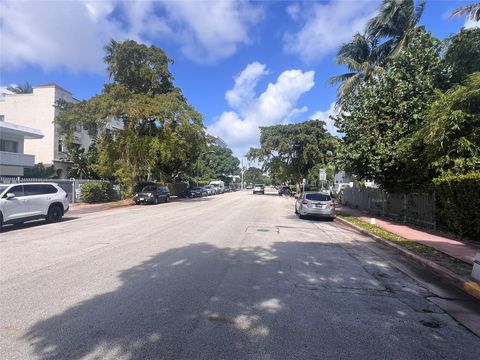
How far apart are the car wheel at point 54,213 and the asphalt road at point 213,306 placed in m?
6.54

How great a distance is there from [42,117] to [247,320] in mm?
45188

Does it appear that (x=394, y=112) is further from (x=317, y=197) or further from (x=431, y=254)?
(x=431, y=254)

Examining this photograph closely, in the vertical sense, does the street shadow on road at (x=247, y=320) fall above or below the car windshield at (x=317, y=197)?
below

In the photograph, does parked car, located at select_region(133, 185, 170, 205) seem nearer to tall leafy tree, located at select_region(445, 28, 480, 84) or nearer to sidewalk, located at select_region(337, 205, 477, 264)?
sidewalk, located at select_region(337, 205, 477, 264)

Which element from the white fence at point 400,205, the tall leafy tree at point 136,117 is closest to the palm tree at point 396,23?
the white fence at point 400,205

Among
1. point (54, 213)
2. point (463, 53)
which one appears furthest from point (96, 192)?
point (463, 53)

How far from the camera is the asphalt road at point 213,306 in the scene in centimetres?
407

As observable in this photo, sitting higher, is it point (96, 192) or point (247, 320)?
point (96, 192)

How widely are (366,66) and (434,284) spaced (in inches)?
857

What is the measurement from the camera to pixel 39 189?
1597 cm

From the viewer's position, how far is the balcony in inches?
1165

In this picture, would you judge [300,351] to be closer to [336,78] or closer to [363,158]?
[363,158]

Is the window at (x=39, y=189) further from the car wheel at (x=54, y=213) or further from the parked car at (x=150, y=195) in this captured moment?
the parked car at (x=150, y=195)

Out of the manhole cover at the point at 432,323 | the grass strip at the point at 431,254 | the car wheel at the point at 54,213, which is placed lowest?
the manhole cover at the point at 432,323
